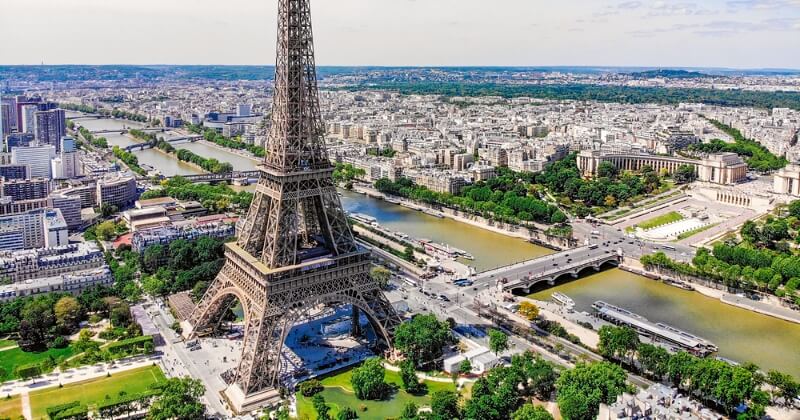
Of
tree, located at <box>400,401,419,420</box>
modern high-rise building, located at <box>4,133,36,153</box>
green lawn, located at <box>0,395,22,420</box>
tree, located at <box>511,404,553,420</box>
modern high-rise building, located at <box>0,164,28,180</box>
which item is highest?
modern high-rise building, located at <box>4,133,36,153</box>

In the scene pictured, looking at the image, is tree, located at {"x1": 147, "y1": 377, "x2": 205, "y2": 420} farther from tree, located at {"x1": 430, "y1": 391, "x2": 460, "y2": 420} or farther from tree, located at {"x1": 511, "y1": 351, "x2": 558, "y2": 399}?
tree, located at {"x1": 511, "y1": 351, "x2": 558, "y2": 399}

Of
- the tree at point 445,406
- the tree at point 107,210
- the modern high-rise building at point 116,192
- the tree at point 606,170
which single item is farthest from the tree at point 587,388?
the tree at point 606,170

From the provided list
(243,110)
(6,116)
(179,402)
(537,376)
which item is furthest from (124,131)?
(537,376)

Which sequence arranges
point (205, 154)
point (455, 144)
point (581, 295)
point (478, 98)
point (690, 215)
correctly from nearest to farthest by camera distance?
point (581, 295) → point (690, 215) → point (455, 144) → point (205, 154) → point (478, 98)

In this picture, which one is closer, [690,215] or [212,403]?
[212,403]

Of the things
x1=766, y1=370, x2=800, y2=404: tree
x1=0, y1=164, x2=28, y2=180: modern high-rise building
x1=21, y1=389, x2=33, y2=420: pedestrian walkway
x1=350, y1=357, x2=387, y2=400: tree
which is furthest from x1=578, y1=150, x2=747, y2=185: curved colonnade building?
x1=21, y1=389, x2=33, y2=420: pedestrian walkway

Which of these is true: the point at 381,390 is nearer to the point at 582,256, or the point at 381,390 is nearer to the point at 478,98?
the point at 582,256

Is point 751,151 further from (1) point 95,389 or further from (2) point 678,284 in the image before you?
(1) point 95,389

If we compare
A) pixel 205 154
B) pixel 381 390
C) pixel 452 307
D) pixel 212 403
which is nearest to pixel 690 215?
pixel 452 307
